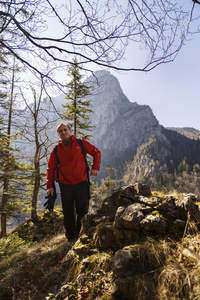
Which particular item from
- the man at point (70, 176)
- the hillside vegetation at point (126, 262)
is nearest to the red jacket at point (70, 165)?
the man at point (70, 176)

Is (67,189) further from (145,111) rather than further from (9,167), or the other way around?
(145,111)

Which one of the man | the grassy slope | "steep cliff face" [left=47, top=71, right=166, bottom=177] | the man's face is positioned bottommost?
the grassy slope

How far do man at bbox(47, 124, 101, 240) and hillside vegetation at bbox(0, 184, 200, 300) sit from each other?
46 cm

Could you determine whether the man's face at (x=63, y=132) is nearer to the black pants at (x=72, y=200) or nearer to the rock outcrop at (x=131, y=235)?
the black pants at (x=72, y=200)

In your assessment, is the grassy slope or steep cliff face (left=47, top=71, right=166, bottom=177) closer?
the grassy slope

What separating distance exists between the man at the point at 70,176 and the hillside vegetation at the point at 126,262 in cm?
46

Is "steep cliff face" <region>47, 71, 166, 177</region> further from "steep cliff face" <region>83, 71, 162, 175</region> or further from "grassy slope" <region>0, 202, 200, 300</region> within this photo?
"grassy slope" <region>0, 202, 200, 300</region>

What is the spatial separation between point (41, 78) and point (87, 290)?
2743 mm

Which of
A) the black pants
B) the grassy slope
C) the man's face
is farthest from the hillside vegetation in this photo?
the man's face

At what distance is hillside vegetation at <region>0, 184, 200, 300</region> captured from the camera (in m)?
1.34

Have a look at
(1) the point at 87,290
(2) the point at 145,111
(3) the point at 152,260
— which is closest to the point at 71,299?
(1) the point at 87,290

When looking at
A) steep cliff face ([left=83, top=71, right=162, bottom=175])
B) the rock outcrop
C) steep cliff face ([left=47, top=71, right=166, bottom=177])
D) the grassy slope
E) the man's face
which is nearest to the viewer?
the grassy slope

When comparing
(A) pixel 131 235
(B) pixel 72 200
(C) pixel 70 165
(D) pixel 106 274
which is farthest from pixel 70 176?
(D) pixel 106 274

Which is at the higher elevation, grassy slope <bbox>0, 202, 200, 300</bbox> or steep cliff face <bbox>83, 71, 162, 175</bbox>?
steep cliff face <bbox>83, 71, 162, 175</bbox>
